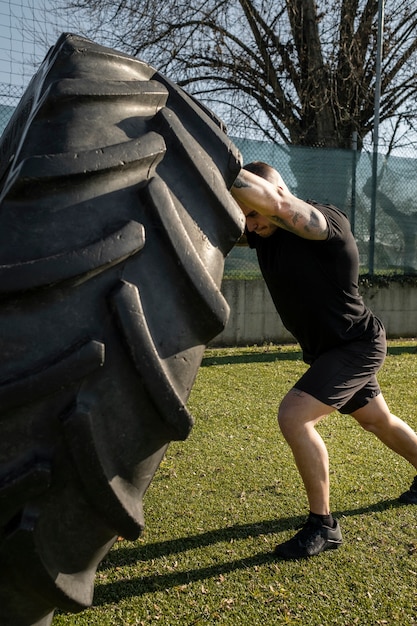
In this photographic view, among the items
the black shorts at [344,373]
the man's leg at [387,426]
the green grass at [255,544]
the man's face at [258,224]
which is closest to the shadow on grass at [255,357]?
the green grass at [255,544]

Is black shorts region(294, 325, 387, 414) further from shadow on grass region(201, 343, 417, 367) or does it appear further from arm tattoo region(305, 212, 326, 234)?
shadow on grass region(201, 343, 417, 367)

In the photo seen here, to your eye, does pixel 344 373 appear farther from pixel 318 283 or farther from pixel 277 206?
pixel 277 206

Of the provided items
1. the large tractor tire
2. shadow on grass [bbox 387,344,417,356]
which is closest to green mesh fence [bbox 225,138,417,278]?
shadow on grass [bbox 387,344,417,356]

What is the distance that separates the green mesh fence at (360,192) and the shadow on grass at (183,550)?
5.37 metres

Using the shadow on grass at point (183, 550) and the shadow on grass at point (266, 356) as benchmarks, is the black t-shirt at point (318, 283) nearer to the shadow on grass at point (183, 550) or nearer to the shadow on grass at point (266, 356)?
the shadow on grass at point (183, 550)

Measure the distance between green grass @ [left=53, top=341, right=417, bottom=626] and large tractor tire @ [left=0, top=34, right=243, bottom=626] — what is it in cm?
137

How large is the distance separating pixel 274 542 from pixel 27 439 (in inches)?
86.8

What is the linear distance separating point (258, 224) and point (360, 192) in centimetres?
631

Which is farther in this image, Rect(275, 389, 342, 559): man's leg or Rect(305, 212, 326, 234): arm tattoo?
Rect(275, 389, 342, 559): man's leg

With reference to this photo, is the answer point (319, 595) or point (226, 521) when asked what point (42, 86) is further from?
point (226, 521)

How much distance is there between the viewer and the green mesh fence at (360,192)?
329 inches

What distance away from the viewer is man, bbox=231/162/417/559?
2.90 metres

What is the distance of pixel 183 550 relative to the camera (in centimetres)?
285

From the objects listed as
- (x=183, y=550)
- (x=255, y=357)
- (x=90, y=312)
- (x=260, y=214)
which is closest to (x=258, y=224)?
(x=260, y=214)
